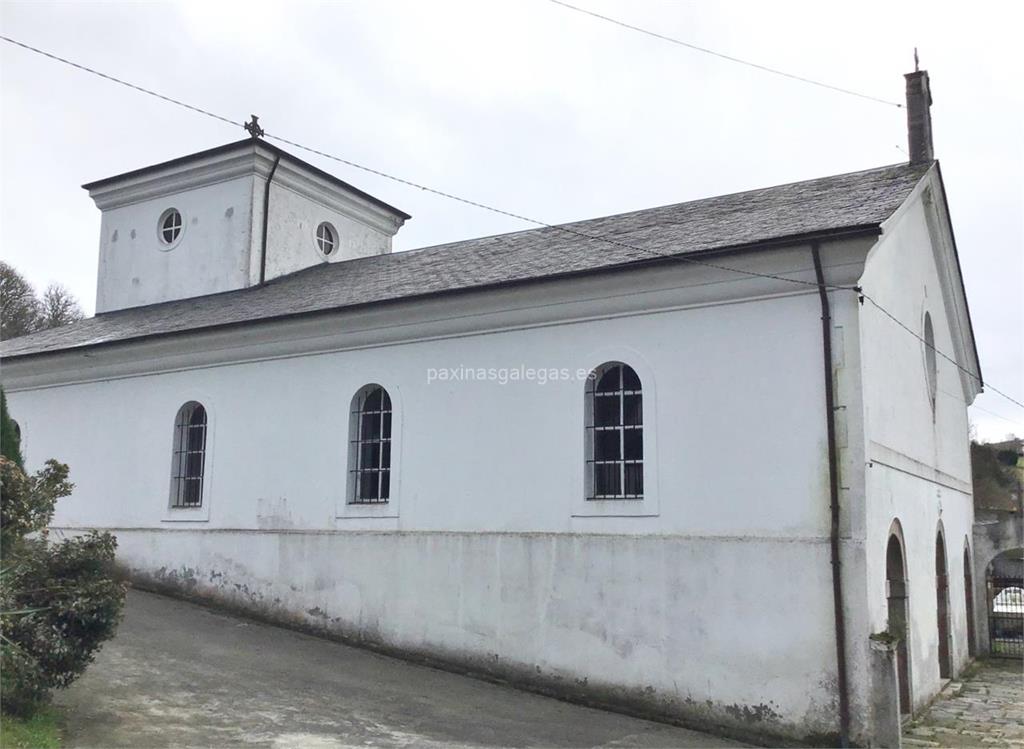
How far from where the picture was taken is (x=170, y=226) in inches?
779

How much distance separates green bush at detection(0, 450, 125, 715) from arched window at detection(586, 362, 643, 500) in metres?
5.71

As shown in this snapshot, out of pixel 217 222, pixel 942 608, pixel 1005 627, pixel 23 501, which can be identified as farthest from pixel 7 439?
pixel 1005 627

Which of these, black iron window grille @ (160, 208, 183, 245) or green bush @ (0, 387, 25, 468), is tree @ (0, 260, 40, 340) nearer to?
black iron window grille @ (160, 208, 183, 245)

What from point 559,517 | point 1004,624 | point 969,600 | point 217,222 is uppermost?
point 217,222

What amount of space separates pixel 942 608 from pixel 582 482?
20.9ft

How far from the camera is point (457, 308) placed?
12.9m

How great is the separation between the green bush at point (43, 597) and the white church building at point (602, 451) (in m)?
5.05

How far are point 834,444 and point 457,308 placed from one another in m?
5.28

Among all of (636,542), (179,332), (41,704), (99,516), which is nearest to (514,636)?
(636,542)

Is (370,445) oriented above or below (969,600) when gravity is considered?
above

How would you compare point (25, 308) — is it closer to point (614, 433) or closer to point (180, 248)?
point (180, 248)

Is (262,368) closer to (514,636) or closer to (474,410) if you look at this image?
A: (474,410)

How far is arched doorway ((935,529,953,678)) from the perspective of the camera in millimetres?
13969

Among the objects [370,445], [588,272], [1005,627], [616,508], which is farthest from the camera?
[1005,627]
